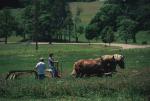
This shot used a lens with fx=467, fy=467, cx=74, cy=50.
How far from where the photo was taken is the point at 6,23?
10600 cm

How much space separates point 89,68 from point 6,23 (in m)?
78.8

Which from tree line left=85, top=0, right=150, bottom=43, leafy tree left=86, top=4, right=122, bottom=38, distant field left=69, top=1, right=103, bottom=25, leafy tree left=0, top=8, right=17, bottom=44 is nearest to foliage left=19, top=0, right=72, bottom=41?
leafy tree left=0, top=8, right=17, bottom=44

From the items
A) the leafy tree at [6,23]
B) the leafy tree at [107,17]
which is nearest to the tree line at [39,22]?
the leafy tree at [6,23]

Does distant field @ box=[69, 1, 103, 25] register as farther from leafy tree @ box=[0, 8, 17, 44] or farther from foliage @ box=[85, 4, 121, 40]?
leafy tree @ box=[0, 8, 17, 44]

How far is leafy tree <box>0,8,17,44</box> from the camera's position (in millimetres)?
104488

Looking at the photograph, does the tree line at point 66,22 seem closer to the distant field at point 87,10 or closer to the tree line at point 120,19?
the tree line at point 120,19

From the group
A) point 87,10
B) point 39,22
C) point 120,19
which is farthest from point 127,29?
point 87,10

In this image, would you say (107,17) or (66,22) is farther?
(107,17)

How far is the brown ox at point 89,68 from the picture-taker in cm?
2922

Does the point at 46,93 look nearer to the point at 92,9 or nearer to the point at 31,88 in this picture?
the point at 31,88

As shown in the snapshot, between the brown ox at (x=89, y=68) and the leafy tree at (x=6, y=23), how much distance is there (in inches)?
2959

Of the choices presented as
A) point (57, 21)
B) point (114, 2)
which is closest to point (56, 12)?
point (57, 21)

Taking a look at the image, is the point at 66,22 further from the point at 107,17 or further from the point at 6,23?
the point at 6,23

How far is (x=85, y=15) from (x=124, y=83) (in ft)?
397
